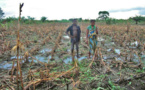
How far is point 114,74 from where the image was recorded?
11.1 ft

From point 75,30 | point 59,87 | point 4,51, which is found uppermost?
point 75,30

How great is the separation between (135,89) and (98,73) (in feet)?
3.32

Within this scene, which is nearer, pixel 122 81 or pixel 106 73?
pixel 122 81

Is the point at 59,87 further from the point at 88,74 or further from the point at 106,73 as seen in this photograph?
the point at 106,73

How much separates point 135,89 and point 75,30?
276 cm

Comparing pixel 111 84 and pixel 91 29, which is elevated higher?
pixel 91 29

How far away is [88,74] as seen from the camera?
3404 mm

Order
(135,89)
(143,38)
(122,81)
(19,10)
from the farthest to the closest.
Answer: (143,38)
(122,81)
(135,89)
(19,10)

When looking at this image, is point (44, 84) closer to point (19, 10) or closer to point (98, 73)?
point (98, 73)

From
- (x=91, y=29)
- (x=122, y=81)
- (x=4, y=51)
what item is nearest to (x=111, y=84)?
(x=122, y=81)

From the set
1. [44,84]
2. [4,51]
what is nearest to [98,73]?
[44,84]

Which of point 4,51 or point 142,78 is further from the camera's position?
point 4,51

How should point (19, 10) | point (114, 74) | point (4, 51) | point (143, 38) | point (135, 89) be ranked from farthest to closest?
1. point (143, 38)
2. point (4, 51)
3. point (114, 74)
4. point (135, 89)
5. point (19, 10)

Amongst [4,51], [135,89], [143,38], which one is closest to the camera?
[135,89]
